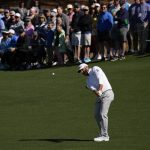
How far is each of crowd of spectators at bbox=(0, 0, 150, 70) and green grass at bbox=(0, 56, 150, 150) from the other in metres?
0.94

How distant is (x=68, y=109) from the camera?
22156 millimetres

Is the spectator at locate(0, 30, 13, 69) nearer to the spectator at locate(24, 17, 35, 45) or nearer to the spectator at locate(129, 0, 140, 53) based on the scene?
the spectator at locate(24, 17, 35, 45)

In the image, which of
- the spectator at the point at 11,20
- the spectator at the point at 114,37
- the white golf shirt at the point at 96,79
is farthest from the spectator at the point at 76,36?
the white golf shirt at the point at 96,79

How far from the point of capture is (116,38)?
29.4 metres

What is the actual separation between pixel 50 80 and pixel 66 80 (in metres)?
0.67

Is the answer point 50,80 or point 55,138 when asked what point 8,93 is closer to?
point 50,80

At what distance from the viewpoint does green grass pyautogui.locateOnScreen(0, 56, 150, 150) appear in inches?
686

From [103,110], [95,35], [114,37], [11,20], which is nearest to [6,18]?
[11,20]

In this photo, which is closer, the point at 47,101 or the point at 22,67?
the point at 47,101

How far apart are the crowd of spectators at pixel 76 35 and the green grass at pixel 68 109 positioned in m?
0.94

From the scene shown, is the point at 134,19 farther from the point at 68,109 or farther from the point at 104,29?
the point at 68,109

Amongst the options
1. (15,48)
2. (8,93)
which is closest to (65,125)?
(8,93)

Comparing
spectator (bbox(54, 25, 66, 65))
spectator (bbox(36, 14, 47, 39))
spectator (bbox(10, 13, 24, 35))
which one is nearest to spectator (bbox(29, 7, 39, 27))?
spectator (bbox(10, 13, 24, 35))

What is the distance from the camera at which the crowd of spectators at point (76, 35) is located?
29359 mm
